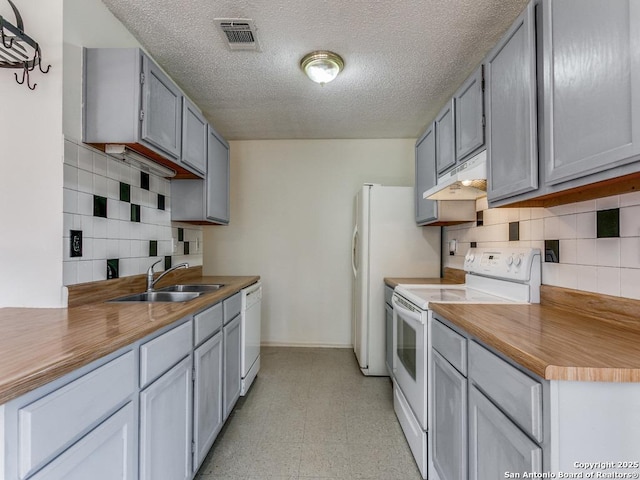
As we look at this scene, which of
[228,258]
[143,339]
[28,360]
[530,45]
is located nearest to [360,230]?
[228,258]

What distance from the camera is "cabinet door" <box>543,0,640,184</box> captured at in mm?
882

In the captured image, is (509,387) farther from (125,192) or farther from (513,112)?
(125,192)

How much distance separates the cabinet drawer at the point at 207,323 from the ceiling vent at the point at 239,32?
5.16ft

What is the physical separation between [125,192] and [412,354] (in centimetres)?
195

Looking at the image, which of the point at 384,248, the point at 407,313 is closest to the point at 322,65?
the point at 384,248

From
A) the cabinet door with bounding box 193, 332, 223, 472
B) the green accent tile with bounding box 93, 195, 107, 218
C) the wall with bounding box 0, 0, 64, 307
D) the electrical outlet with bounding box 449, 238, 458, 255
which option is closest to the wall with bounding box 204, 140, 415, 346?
the electrical outlet with bounding box 449, 238, 458, 255

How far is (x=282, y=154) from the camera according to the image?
3709mm

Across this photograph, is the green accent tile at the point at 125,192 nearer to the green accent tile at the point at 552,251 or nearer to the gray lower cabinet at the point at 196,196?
the gray lower cabinet at the point at 196,196

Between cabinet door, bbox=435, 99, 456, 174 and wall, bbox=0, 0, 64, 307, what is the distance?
2.10 meters

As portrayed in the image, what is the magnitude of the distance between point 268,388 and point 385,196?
1.92 m

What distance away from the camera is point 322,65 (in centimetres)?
212

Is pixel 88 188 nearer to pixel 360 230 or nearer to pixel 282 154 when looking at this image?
pixel 360 230

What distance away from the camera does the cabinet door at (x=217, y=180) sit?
255 centimetres

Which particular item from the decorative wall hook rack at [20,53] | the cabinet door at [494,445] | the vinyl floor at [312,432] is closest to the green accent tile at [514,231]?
the cabinet door at [494,445]
